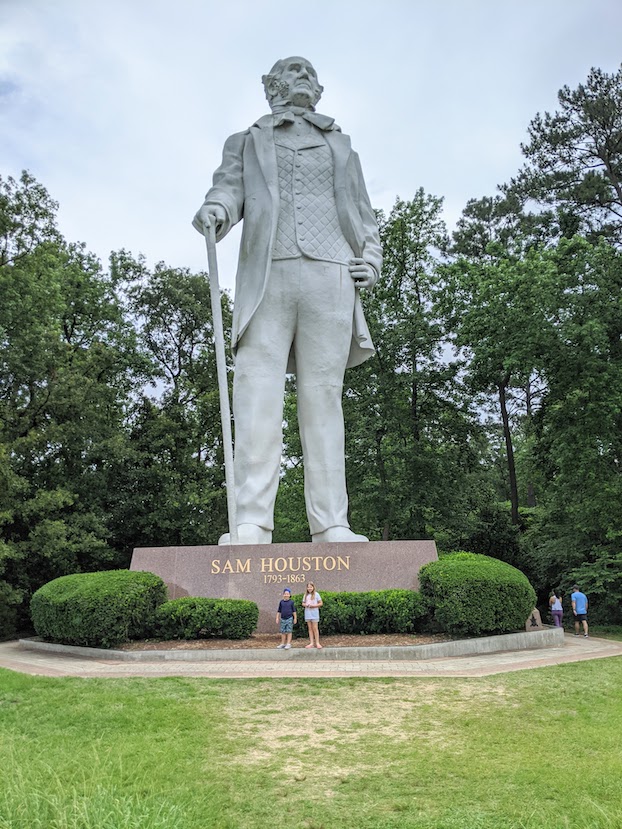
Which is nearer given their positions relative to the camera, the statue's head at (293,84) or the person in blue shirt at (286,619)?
the person in blue shirt at (286,619)

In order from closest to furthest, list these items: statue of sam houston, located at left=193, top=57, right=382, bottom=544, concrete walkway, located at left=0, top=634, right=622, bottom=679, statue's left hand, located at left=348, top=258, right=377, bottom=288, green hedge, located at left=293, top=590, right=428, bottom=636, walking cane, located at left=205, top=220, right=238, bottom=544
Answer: concrete walkway, located at left=0, top=634, right=622, bottom=679, green hedge, located at left=293, top=590, right=428, bottom=636, walking cane, located at left=205, top=220, right=238, bottom=544, statue of sam houston, located at left=193, top=57, right=382, bottom=544, statue's left hand, located at left=348, top=258, right=377, bottom=288

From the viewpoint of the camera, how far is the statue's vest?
10.7m

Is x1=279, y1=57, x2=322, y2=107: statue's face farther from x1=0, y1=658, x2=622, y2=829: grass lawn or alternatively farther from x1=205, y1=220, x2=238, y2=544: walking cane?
x1=0, y1=658, x2=622, y2=829: grass lawn

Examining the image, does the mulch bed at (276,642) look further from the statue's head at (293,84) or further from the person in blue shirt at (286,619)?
the statue's head at (293,84)

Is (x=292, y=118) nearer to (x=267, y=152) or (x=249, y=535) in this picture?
(x=267, y=152)

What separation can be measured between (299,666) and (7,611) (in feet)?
28.3

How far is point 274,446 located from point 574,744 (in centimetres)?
608

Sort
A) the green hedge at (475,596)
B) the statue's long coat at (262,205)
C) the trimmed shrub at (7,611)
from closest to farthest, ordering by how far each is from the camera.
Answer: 1. the green hedge at (475,596)
2. the statue's long coat at (262,205)
3. the trimmed shrub at (7,611)

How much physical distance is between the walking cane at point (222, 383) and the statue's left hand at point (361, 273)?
1909 mm

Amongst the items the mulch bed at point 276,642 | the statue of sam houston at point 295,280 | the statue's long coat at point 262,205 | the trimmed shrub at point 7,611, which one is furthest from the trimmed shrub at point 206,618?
the trimmed shrub at point 7,611

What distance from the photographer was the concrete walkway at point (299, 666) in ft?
23.8

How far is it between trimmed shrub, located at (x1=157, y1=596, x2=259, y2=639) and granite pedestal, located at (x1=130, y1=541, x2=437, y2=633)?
44 cm

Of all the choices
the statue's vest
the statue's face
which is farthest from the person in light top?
the statue's face

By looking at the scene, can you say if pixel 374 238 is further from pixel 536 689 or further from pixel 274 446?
pixel 536 689
